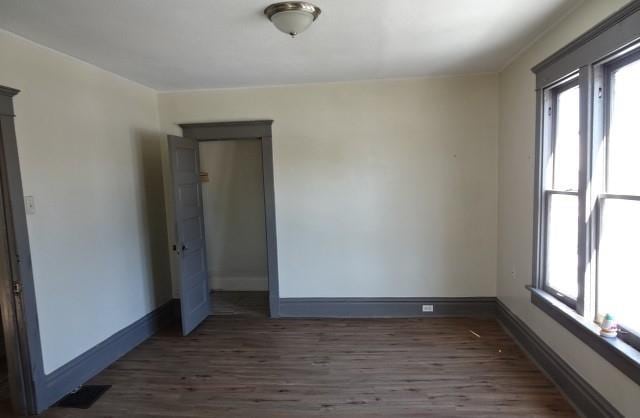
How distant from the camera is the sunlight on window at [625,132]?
78.6 inches

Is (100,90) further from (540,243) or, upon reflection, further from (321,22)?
(540,243)

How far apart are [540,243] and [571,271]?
359 millimetres

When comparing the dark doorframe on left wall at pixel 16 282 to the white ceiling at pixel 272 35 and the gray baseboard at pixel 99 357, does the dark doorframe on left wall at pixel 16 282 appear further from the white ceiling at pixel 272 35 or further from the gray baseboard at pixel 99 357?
the white ceiling at pixel 272 35

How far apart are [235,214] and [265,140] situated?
5.52ft

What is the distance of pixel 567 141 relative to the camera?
270 centimetres

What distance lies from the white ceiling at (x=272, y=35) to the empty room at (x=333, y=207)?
0.07 feet

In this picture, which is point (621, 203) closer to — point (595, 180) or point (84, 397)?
point (595, 180)

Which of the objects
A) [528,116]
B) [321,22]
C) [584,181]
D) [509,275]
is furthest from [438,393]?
[321,22]

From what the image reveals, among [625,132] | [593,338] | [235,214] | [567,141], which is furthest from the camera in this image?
[235,214]

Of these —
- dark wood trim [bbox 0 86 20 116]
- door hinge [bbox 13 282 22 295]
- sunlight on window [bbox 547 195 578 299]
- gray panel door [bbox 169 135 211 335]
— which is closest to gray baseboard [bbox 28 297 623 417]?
gray panel door [bbox 169 135 211 335]

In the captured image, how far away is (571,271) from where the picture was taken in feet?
8.72

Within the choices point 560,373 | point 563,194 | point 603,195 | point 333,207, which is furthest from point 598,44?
point 333,207

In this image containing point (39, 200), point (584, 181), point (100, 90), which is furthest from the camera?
Result: point (100, 90)

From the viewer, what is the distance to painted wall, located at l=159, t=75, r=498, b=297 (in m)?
3.93
